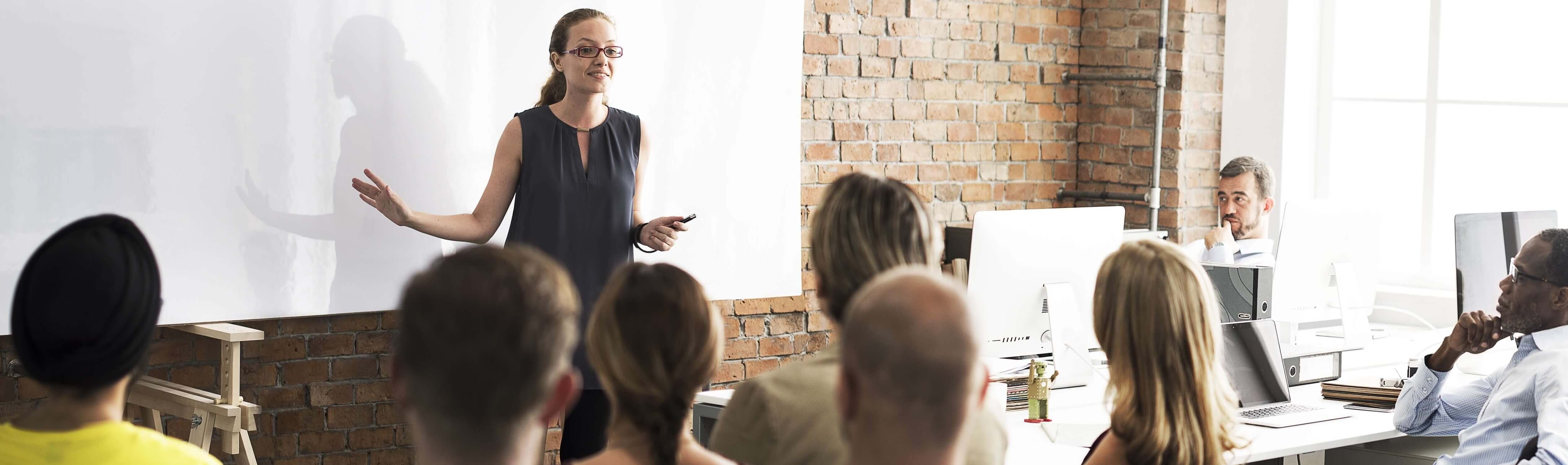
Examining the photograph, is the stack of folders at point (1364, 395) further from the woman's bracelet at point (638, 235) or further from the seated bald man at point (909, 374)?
the seated bald man at point (909, 374)

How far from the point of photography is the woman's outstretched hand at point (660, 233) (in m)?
3.05

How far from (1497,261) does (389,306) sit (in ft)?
9.18

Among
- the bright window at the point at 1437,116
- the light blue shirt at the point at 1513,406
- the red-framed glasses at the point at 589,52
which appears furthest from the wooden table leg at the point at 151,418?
the bright window at the point at 1437,116

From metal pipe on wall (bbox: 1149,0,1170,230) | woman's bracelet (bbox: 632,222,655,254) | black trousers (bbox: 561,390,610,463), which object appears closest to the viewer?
black trousers (bbox: 561,390,610,463)

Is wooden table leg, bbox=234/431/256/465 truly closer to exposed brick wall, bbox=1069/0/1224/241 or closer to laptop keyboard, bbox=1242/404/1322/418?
laptop keyboard, bbox=1242/404/1322/418

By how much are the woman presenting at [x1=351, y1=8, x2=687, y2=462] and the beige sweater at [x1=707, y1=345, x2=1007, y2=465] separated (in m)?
1.41

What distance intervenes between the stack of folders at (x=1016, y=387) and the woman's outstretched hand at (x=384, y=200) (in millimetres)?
813

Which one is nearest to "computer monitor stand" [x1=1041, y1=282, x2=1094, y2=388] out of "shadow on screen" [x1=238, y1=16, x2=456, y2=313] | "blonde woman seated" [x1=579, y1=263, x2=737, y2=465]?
"shadow on screen" [x1=238, y1=16, x2=456, y2=313]

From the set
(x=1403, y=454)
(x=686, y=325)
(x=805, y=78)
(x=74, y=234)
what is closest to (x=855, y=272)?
(x=686, y=325)

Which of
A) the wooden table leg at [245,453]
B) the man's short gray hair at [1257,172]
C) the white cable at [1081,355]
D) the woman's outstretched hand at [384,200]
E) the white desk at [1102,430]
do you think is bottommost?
the wooden table leg at [245,453]

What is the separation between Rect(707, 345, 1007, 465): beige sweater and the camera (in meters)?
1.48

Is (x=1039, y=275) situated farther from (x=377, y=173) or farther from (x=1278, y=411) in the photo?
(x=377, y=173)

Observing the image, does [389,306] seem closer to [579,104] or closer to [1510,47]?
[579,104]

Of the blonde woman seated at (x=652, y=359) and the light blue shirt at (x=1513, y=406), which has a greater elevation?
the blonde woman seated at (x=652, y=359)
